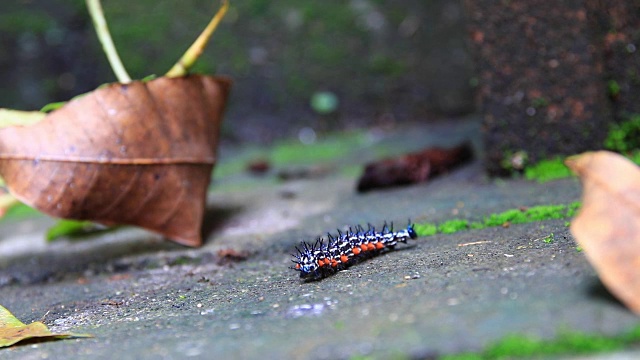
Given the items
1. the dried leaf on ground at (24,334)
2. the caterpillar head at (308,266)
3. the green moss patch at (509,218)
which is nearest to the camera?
the dried leaf on ground at (24,334)

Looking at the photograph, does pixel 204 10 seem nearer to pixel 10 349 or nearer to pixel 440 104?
pixel 440 104

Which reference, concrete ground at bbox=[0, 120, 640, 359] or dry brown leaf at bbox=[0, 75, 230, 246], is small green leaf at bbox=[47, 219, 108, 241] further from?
dry brown leaf at bbox=[0, 75, 230, 246]

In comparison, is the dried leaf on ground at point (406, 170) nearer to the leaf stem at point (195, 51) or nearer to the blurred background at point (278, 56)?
the leaf stem at point (195, 51)

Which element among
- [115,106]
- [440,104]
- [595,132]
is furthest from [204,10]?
[595,132]

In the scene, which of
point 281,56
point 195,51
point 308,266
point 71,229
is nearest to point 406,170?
point 195,51

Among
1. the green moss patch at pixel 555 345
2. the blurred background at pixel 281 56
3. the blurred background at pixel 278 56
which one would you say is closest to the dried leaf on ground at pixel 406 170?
the blurred background at pixel 281 56

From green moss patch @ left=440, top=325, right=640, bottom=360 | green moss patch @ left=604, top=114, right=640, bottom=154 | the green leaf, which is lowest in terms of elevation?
green moss patch @ left=440, top=325, right=640, bottom=360

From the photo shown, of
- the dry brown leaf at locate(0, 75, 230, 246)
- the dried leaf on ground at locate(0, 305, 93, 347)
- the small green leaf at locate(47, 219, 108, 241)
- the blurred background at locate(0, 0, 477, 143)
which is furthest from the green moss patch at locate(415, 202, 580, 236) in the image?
the blurred background at locate(0, 0, 477, 143)
